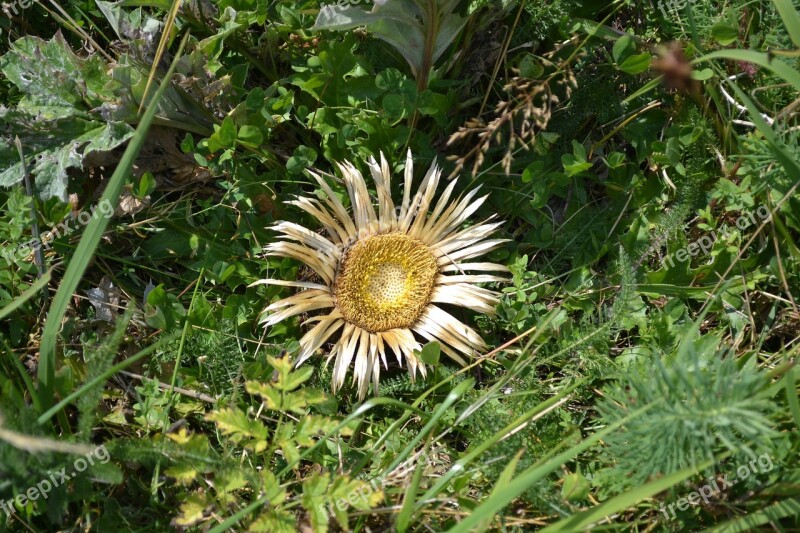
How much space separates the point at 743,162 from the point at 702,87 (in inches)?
13.7

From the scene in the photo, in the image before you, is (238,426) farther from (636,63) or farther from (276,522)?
(636,63)

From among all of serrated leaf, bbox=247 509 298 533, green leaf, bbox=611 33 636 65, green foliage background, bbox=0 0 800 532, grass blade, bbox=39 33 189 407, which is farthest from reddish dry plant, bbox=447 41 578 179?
serrated leaf, bbox=247 509 298 533

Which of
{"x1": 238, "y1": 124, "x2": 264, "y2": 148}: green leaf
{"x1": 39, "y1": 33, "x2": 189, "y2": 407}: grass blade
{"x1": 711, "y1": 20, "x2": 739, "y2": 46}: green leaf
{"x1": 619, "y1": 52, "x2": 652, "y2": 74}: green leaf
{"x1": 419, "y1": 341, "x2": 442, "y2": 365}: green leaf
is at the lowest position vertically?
{"x1": 419, "y1": 341, "x2": 442, "y2": 365}: green leaf

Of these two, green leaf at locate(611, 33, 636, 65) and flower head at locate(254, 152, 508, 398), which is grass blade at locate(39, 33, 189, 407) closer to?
flower head at locate(254, 152, 508, 398)

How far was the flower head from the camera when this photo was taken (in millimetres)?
2672

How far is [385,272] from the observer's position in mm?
2832

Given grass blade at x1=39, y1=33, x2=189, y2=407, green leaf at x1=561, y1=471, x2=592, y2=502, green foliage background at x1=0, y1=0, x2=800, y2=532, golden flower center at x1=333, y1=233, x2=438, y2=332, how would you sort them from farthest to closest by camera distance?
golden flower center at x1=333, y1=233, x2=438, y2=332 → green foliage background at x1=0, y1=0, x2=800, y2=532 → green leaf at x1=561, y1=471, x2=592, y2=502 → grass blade at x1=39, y1=33, x2=189, y2=407

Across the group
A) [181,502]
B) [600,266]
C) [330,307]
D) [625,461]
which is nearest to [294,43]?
[330,307]

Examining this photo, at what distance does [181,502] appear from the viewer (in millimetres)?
2402

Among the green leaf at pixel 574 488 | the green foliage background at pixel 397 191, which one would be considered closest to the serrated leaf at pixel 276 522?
the green foliage background at pixel 397 191

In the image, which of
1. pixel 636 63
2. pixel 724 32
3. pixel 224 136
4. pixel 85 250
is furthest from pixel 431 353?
pixel 724 32

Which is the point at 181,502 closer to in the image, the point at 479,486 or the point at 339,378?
the point at 339,378

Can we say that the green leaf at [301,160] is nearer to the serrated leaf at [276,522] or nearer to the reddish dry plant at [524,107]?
the reddish dry plant at [524,107]

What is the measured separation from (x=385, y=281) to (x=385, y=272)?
0.12 feet
